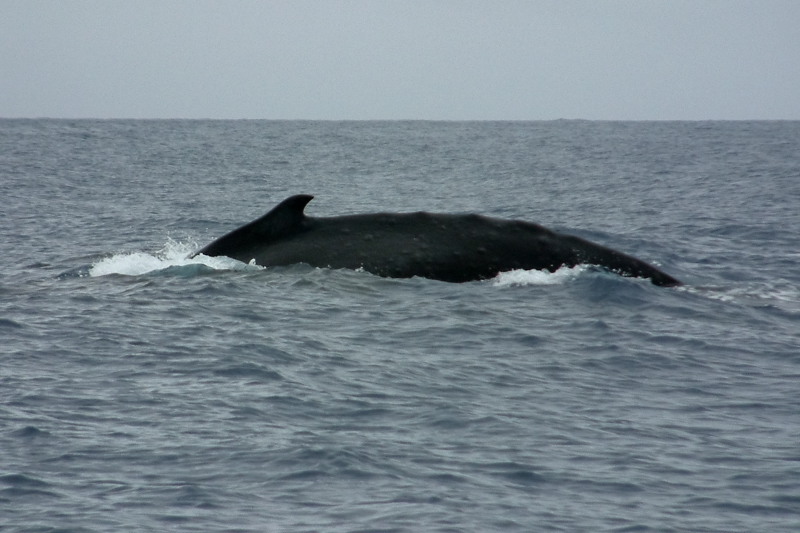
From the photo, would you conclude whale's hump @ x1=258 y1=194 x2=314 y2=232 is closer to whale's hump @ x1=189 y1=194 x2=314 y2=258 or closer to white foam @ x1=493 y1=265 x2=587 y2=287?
whale's hump @ x1=189 y1=194 x2=314 y2=258

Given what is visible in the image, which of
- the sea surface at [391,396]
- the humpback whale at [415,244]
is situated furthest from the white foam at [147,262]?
the humpback whale at [415,244]

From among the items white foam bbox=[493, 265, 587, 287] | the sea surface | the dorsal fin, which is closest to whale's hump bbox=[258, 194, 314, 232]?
the dorsal fin

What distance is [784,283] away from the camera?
19.2 m

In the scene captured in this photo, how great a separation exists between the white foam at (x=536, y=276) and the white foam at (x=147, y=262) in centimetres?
394

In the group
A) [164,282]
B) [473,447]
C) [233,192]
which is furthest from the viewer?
[233,192]

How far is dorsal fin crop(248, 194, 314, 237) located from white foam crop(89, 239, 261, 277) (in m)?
1.11

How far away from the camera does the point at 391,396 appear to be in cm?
1136

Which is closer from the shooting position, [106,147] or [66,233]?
[66,233]

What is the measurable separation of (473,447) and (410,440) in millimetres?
558

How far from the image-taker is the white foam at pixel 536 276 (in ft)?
51.6

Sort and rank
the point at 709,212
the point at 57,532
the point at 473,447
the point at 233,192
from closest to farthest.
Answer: the point at 57,532, the point at 473,447, the point at 709,212, the point at 233,192

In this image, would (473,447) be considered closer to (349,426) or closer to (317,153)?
(349,426)

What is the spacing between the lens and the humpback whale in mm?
15555

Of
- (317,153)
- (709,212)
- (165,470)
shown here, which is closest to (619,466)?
(165,470)
